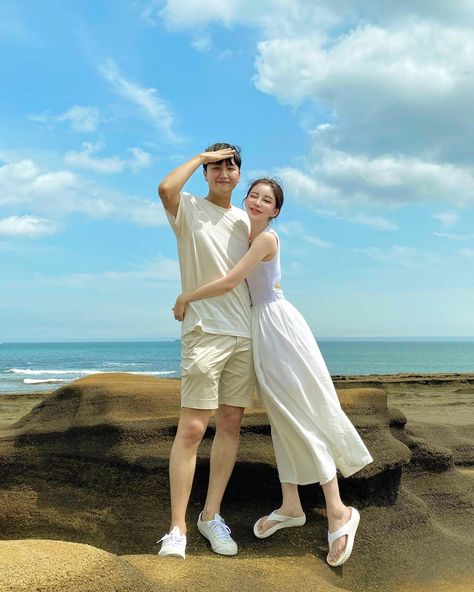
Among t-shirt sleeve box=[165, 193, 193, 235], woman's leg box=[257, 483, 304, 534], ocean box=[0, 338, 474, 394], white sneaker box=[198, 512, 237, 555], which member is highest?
t-shirt sleeve box=[165, 193, 193, 235]

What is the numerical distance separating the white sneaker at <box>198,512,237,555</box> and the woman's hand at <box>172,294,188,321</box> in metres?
1.24

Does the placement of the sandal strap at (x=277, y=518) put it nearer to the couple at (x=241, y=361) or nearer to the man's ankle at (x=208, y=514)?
the couple at (x=241, y=361)

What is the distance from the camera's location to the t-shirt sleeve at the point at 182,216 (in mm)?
3881

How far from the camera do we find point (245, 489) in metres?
4.40

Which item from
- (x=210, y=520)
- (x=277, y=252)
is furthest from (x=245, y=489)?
(x=277, y=252)

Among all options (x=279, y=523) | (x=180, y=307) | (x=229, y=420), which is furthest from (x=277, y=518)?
(x=180, y=307)

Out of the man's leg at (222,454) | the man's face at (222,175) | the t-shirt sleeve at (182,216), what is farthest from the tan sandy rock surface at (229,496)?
the man's face at (222,175)

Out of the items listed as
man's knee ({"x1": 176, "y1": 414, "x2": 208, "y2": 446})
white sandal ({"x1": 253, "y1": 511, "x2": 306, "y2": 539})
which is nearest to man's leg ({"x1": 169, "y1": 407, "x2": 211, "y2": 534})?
man's knee ({"x1": 176, "y1": 414, "x2": 208, "y2": 446})

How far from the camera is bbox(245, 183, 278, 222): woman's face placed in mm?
3967

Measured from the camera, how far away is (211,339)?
379cm

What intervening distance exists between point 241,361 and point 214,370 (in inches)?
9.6

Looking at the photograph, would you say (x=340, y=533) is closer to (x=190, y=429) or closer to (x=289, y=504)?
(x=289, y=504)

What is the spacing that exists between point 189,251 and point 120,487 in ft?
5.72

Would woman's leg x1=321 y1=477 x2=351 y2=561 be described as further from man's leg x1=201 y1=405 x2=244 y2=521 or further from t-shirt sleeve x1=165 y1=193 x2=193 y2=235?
t-shirt sleeve x1=165 y1=193 x2=193 y2=235
